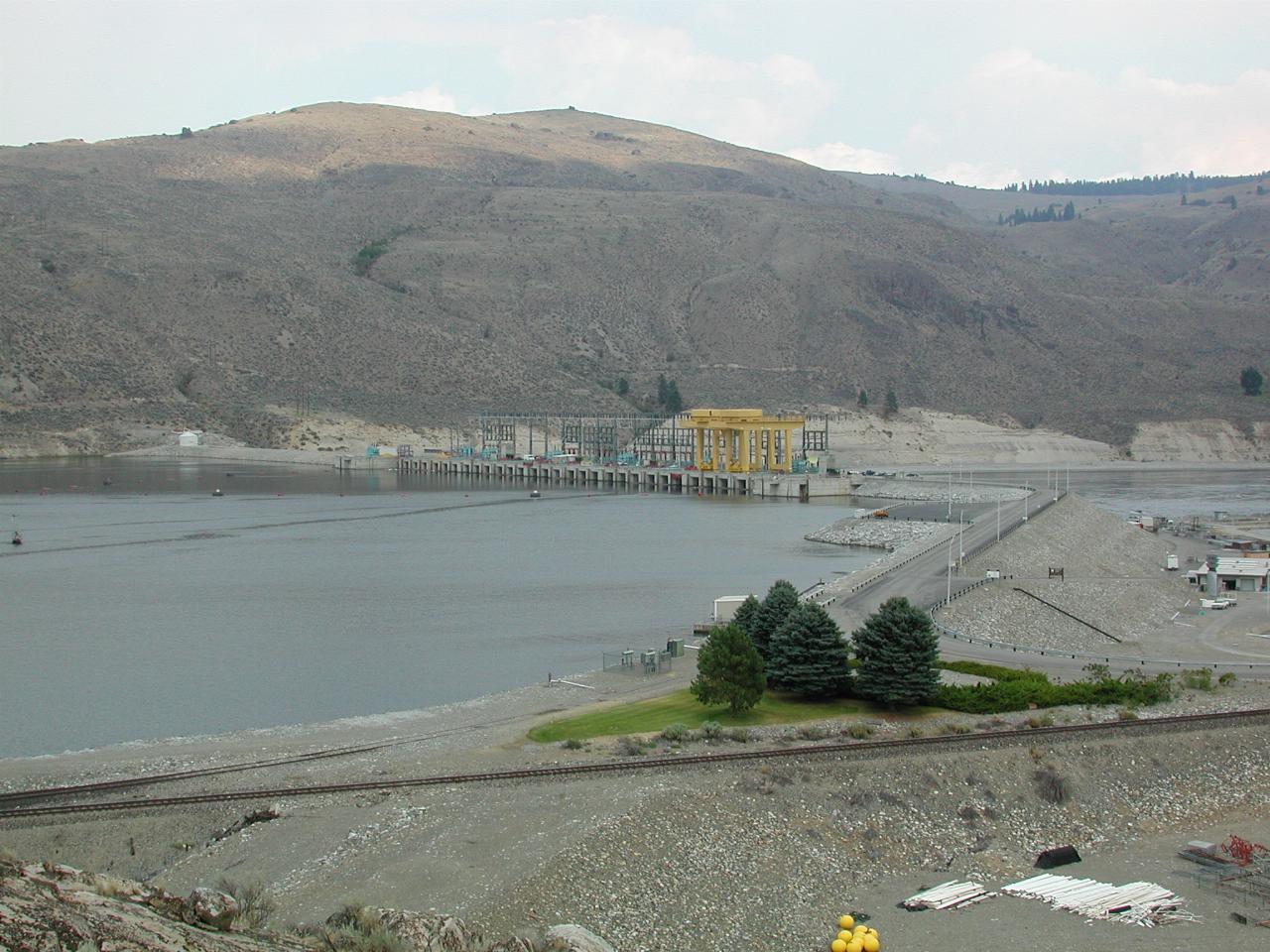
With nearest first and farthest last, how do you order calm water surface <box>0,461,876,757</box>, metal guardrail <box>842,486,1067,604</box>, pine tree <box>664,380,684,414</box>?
calm water surface <box>0,461,876,757</box> < metal guardrail <box>842,486,1067,604</box> < pine tree <box>664,380,684,414</box>

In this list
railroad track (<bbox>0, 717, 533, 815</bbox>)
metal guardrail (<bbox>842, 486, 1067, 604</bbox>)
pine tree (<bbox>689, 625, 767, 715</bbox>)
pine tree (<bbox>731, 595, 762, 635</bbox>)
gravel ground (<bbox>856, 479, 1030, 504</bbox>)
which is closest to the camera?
railroad track (<bbox>0, 717, 533, 815</bbox>)

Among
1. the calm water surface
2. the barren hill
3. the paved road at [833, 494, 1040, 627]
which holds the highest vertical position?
the barren hill

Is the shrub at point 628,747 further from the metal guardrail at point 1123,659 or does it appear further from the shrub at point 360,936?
the metal guardrail at point 1123,659

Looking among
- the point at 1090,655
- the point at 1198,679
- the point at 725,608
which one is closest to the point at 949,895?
the point at 1198,679

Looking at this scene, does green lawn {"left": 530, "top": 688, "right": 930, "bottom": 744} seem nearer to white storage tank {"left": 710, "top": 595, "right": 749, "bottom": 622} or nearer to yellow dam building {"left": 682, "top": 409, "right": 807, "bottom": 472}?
white storage tank {"left": 710, "top": 595, "right": 749, "bottom": 622}

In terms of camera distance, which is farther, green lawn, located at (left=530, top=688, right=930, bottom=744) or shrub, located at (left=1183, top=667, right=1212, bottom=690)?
shrub, located at (left=1183, top=667, right=1212, bottom=690)

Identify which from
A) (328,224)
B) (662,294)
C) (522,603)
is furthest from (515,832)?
(328,224)

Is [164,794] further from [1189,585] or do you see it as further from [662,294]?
[662,294]

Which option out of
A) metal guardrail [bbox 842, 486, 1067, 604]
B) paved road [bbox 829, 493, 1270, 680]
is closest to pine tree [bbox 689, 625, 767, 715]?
paved road [bbox 829, 493, 1270, 680]
